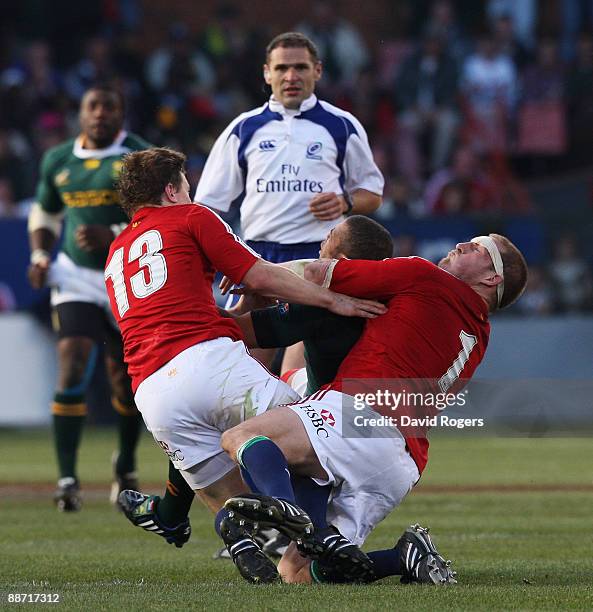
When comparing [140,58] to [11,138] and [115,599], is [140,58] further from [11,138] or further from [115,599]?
[115,599]

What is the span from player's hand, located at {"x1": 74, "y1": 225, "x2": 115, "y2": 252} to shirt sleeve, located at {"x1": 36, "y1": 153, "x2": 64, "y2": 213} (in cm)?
69

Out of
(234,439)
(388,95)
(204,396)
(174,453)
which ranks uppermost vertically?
(388,95)

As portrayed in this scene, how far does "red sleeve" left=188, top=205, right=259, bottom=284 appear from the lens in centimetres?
578

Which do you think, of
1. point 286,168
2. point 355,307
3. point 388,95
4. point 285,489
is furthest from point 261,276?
point 388,95

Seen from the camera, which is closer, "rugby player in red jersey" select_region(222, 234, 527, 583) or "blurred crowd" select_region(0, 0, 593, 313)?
"rugby player in red jersey" select_region(222, 234, 527, 583)

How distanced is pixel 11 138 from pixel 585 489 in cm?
1029

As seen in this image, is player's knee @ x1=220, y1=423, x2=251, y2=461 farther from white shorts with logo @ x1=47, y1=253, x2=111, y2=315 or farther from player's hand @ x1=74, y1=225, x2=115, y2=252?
white shorts with logo @ x1=47, y1=253, x2=111, y2=315

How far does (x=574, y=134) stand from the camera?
19391 millimetres

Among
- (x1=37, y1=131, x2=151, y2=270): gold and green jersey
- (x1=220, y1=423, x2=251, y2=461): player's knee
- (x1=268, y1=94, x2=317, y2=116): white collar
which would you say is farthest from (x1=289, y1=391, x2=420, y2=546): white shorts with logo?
(x1=37, y1=131, x2=151, y2=270): gold and green jersey

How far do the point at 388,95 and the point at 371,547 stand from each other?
1320 cm

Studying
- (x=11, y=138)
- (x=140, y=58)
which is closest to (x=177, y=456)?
(x=11, y=138)

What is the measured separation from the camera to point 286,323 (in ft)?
19.6

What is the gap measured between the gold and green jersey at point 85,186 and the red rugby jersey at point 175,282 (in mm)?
3488

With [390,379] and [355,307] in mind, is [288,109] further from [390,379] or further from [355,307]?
[390,379]
